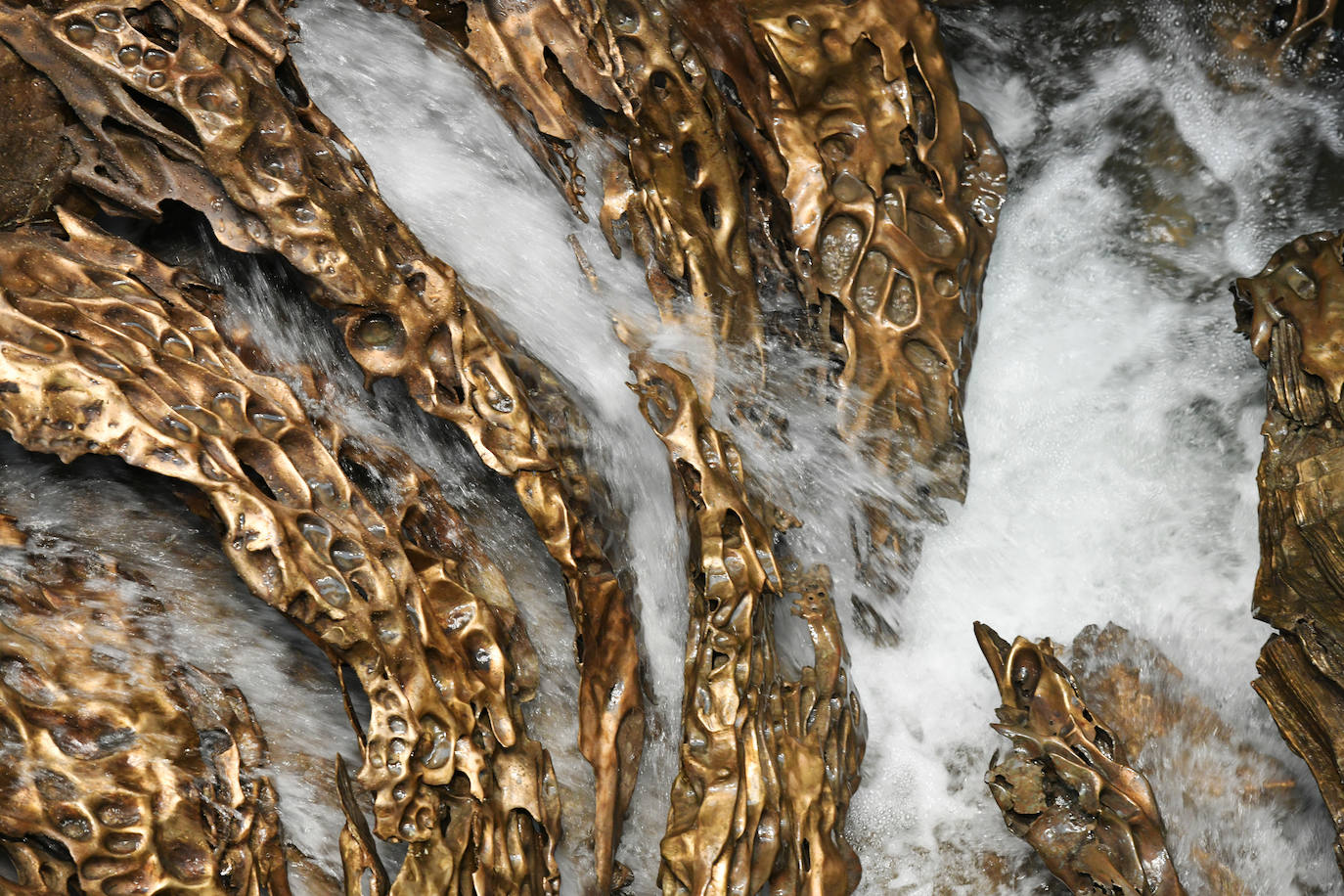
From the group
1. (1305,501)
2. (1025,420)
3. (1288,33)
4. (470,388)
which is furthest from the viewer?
(1025,420)

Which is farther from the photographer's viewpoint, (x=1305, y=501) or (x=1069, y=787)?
(x=1069, y=787)

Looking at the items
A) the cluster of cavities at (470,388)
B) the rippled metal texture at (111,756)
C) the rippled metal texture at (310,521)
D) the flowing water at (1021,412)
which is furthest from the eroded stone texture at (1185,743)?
the rippled metal texture at (111,756)

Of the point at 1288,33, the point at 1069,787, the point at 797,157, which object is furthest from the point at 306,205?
the point at 1288,33

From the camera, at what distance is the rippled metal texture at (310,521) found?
1475 millimetres

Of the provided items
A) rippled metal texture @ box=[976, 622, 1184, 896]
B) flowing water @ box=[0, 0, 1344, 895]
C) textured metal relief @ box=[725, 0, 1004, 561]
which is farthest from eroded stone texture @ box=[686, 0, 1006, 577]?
rippled metal texture @ box=[976, 622, 1184, 896]

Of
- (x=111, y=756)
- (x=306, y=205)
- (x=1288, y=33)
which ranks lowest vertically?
(x=111, y=756)

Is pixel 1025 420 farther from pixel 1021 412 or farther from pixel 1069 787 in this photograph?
pixel 1069 787

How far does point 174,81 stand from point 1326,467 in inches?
67.6

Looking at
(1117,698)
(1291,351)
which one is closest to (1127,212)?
(1291,351)

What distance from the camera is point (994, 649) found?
5.87 feet

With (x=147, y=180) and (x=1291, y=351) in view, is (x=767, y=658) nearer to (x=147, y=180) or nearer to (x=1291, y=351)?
(x=1291, y=351)

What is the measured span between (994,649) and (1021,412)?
443mm

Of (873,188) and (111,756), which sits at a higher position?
(873,188)

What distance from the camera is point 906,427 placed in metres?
1.91
